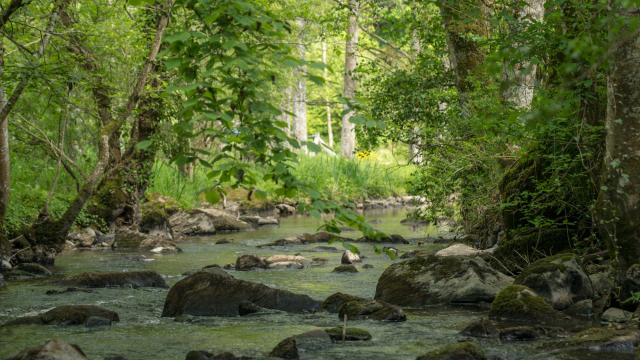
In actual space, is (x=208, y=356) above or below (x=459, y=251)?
below

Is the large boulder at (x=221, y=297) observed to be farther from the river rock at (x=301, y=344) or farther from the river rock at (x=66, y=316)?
the river rock at (x=301, y=344)

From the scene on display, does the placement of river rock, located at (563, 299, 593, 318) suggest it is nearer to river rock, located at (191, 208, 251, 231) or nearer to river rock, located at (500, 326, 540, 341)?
river rock, located at (500, 326, 540, 341)

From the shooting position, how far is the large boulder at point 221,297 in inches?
362

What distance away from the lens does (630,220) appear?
7711mm

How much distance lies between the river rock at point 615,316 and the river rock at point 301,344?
2.70 meters

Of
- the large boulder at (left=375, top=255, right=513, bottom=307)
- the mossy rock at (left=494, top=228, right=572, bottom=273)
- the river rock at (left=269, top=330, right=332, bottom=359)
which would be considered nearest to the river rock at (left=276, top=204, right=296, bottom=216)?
the mossy rock at (left=494, top=228, right=572, bottom=273)

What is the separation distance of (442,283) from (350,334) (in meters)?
2.45

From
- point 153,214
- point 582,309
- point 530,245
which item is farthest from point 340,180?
point 582,309

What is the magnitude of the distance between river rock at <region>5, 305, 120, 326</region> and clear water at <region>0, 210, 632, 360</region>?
18 centimetres

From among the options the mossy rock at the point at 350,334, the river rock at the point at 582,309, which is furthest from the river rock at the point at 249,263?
the river rock at the point at 582,309

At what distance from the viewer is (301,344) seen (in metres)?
7.37

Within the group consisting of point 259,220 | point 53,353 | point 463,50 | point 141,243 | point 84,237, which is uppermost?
point 463,50

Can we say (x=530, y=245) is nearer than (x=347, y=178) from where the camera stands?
Yes

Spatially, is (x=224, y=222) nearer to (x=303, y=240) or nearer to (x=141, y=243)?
(x=303, y=240)
